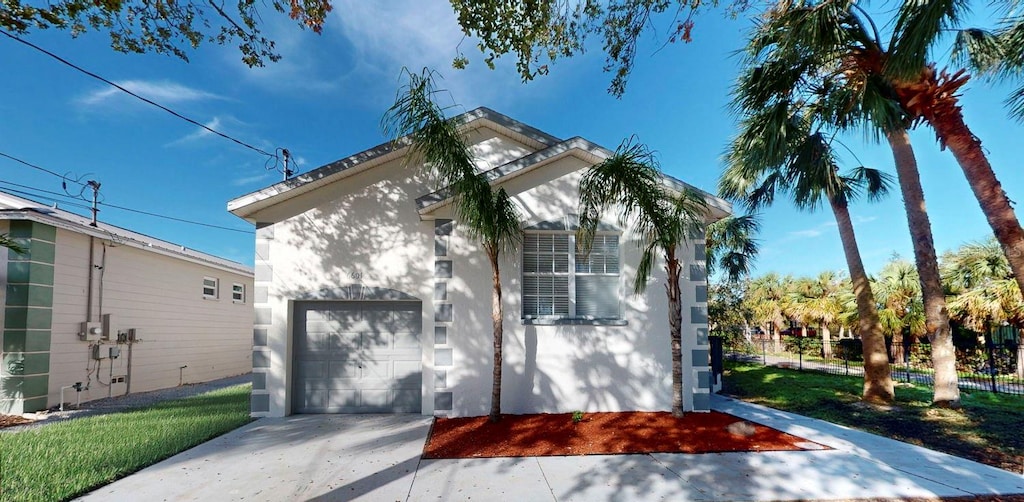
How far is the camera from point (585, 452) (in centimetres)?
605

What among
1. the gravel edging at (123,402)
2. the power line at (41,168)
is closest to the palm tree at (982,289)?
the gravel edging at (123,402)

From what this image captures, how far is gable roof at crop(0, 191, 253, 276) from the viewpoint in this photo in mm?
8961

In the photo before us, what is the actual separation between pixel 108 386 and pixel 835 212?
1775 cm

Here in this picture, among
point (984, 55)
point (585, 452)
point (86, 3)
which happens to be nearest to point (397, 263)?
point (585, 452)

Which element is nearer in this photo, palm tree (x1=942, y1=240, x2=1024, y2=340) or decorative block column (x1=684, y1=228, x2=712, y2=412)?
decorative block column (x1=684, y1=228, x2=712, y2=412)

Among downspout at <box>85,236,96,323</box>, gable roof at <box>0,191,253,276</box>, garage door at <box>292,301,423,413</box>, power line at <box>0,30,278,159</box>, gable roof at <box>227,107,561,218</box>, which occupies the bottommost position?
garage door at <box>292,301,423,413</box>

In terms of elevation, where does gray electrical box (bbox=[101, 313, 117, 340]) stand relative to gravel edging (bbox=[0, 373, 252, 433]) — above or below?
above

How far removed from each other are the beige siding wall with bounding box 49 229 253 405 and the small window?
0.13 m

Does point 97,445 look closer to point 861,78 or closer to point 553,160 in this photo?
point 553,160

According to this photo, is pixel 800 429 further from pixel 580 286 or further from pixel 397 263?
pixel 397 263

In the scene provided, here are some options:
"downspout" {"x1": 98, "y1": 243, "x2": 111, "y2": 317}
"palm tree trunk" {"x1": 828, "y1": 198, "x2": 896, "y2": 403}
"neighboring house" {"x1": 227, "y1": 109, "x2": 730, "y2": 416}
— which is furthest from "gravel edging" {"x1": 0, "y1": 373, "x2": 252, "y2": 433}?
"palm tree trunk" {"x1": 828, "y1": 198, "x2": 896, "y2": 403}

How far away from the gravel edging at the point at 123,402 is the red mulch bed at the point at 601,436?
6.92 meters

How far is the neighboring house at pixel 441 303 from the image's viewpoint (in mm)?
8125

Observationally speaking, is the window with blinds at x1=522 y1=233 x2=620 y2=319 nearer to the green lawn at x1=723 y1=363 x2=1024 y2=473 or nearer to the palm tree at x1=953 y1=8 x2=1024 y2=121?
the green lawn at x1=723 y1=363 x2=1024 y2=473
